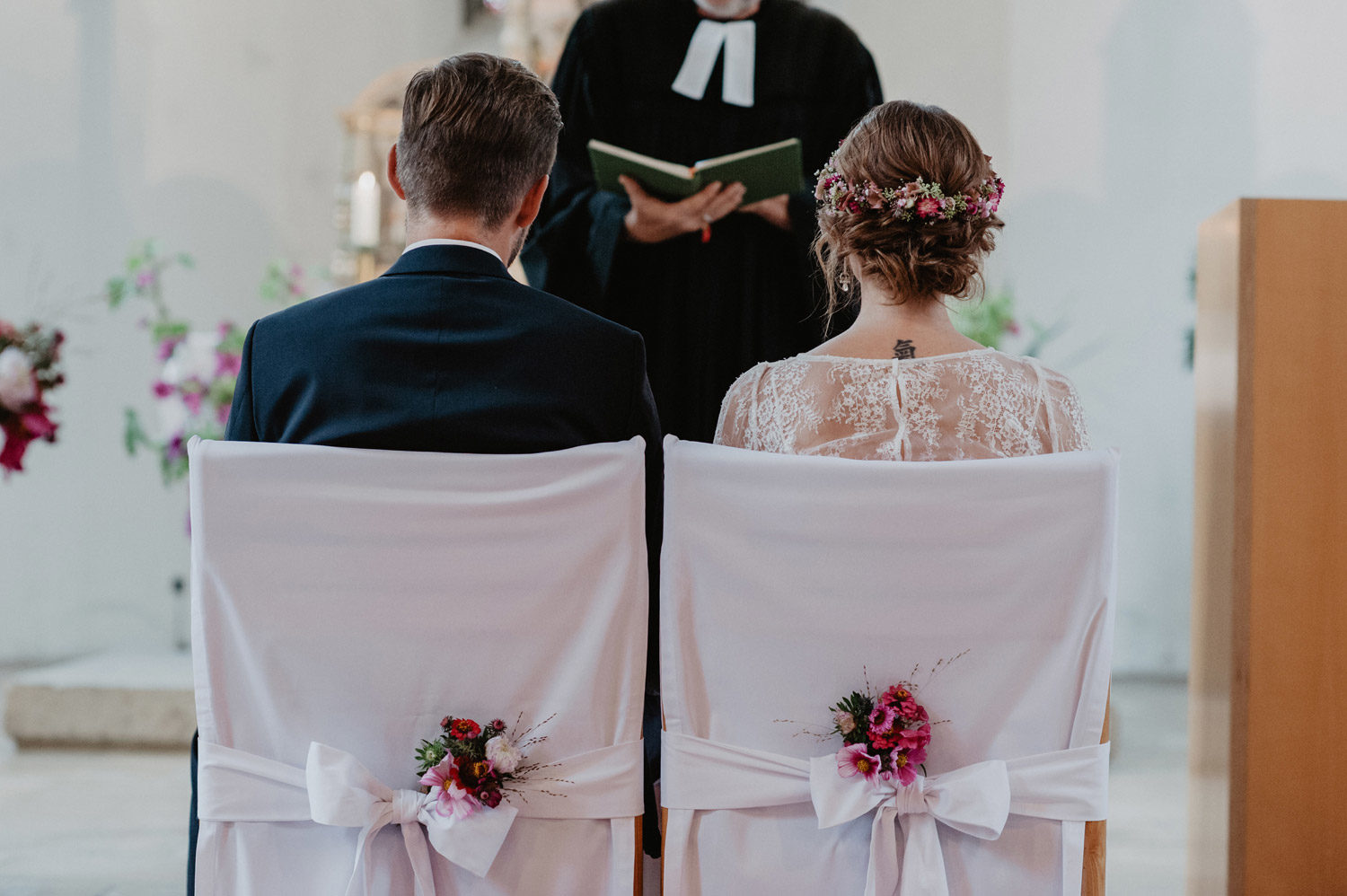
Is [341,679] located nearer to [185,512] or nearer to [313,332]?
[313,332]

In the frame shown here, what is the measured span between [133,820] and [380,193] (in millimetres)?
2865

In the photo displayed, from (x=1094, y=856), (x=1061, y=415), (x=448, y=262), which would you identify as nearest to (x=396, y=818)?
(x=448, y=262)

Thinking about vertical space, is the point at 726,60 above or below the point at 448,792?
above

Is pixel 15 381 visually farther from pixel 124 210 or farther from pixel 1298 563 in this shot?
pixel 124 210

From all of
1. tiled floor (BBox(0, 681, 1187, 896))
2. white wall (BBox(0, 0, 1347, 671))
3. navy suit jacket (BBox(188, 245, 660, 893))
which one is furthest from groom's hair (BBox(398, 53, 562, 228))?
white wall (BBox(0, 0, 1347, 671))

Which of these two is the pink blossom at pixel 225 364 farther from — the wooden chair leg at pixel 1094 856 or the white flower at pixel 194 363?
the wooden chair leg at pixel 1094 856

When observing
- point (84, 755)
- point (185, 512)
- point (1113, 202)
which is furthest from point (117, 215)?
point (1113, 202)

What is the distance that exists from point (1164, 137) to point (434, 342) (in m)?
4.91

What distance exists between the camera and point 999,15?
555 centimetres

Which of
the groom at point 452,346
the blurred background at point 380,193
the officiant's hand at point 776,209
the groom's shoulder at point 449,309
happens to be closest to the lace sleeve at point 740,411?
the groom at point 452,346

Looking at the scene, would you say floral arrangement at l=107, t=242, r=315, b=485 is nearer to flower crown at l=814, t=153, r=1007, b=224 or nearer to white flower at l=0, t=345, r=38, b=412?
white flower at l=0, t=345, r=38, b=412

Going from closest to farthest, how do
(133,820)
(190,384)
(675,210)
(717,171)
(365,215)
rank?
1. (717,171)
2. (675,210)
3. (133,820)
4. (190,384)
5. (365,215)

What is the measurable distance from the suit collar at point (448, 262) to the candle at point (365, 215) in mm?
3690

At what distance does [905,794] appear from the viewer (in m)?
1.29
